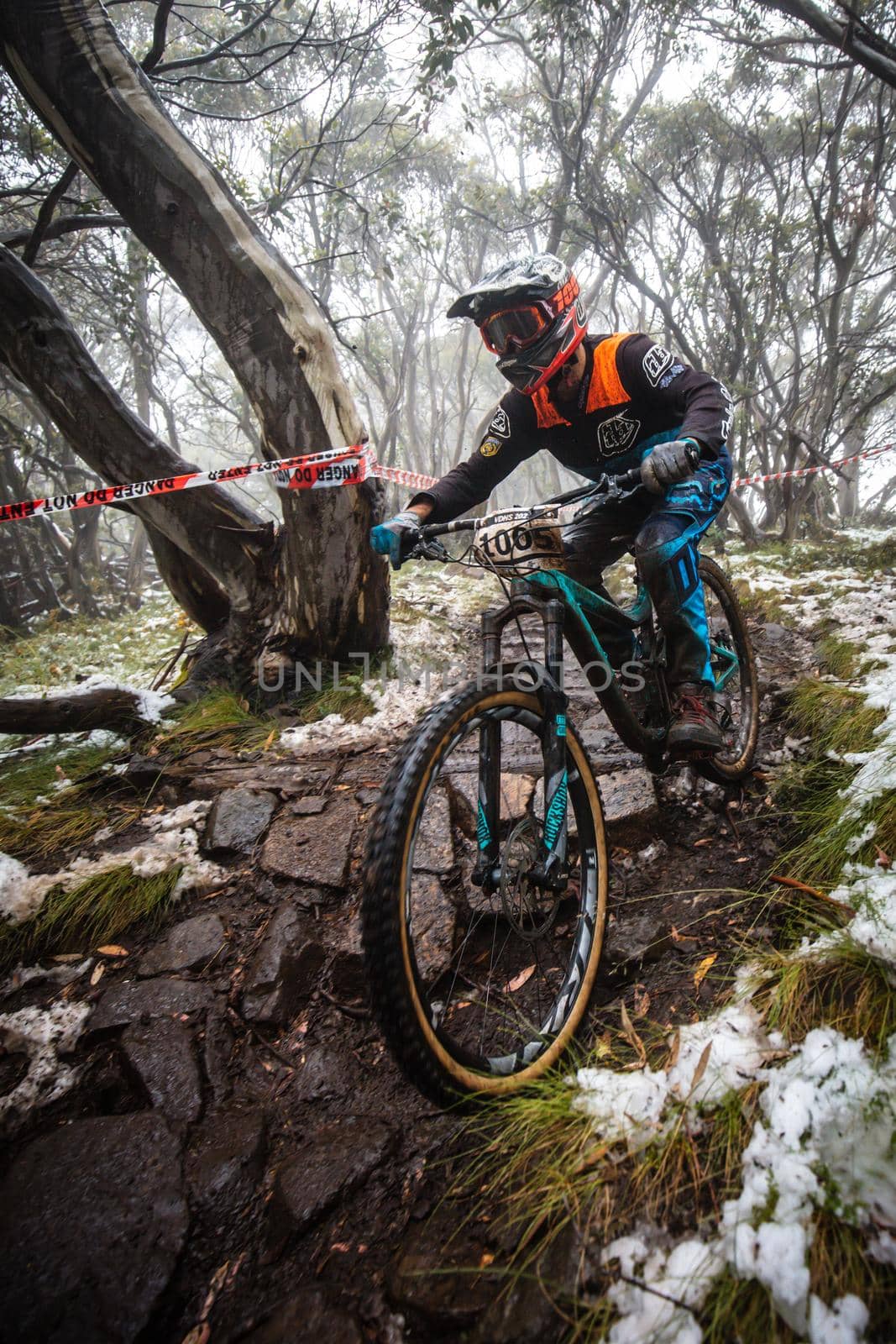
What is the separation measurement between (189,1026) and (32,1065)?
45 centimetres

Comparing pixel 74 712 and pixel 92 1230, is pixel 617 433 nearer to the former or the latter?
pixel 92 1230

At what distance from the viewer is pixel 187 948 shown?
234 centimetres

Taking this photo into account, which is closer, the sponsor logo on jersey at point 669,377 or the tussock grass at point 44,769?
the sponsor logo on jersey at point 669,377

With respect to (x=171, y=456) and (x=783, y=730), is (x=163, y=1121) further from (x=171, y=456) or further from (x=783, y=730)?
(x=171, y=456)

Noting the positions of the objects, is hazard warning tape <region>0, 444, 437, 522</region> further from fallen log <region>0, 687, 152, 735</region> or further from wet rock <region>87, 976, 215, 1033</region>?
wet rock <region>87, 976, 215, 1033</region>

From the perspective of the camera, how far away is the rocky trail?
128 cm

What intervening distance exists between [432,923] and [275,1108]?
74 cm

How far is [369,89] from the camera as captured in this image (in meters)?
11.9

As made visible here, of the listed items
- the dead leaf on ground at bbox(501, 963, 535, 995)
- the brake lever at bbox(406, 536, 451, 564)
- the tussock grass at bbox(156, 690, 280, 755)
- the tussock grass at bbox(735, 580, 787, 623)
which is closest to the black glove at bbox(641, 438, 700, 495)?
the brake lever at bbox(406, 536, 451, 564)

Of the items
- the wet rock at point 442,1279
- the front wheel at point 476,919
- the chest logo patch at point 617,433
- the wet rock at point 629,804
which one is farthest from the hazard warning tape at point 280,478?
the wet rock at point 442,1279

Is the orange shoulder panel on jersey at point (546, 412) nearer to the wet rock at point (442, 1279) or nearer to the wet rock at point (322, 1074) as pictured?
the wet rock at point (322, 1074)

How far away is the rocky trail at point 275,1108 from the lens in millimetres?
1275

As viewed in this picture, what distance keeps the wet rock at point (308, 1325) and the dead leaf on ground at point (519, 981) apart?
0.93 metres

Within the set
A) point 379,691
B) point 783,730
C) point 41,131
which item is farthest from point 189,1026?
point 41,131
